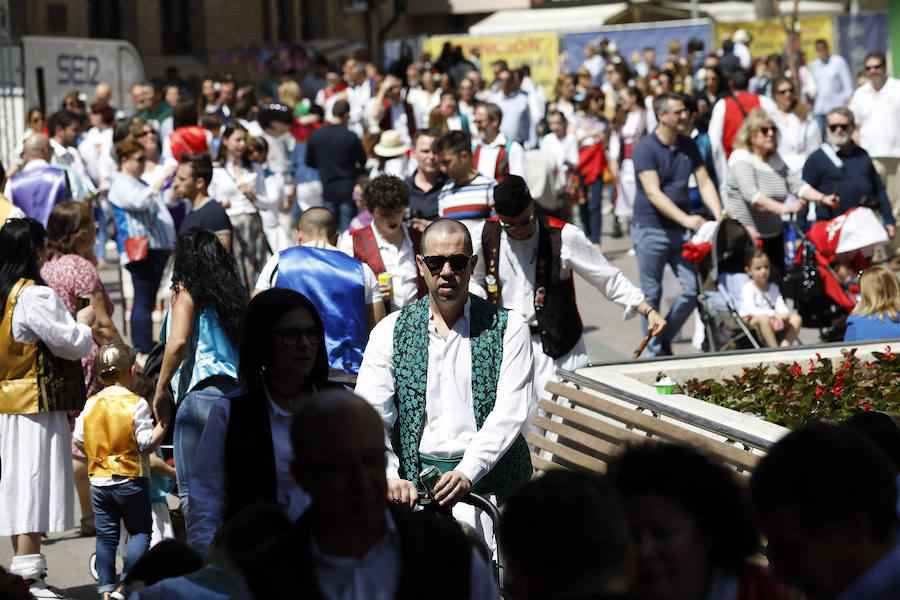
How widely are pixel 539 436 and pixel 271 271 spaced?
157 cm

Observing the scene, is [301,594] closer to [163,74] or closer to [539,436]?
[539,436]

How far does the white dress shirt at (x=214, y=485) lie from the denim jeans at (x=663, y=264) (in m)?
6.57

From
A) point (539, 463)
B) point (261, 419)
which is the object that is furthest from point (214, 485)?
point (539, 463)

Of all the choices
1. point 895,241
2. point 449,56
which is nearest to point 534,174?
point 895,241

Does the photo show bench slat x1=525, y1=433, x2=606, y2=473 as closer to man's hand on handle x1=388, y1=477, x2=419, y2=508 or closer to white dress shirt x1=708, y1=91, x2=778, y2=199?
Answer: man's hand on handle x1=388, y1=477, x2=419, y2=508

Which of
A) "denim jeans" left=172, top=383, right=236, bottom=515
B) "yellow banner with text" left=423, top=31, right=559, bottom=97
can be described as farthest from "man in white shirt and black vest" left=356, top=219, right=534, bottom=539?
"yellow banner with text" left=423, top=31, right=559, bottom=97

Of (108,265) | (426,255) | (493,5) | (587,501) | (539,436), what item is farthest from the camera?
(493,5)

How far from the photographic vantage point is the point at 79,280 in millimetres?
7812

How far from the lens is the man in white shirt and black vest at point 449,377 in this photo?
5.21 m

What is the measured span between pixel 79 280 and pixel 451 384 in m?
3.34

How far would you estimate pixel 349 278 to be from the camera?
6.90 meters

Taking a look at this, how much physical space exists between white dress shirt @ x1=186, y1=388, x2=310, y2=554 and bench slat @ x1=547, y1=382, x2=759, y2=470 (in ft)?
5.91

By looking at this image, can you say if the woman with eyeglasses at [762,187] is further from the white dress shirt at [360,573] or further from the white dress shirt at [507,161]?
the white dress shirt at [360,573]

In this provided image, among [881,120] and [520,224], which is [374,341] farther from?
[881,120]
